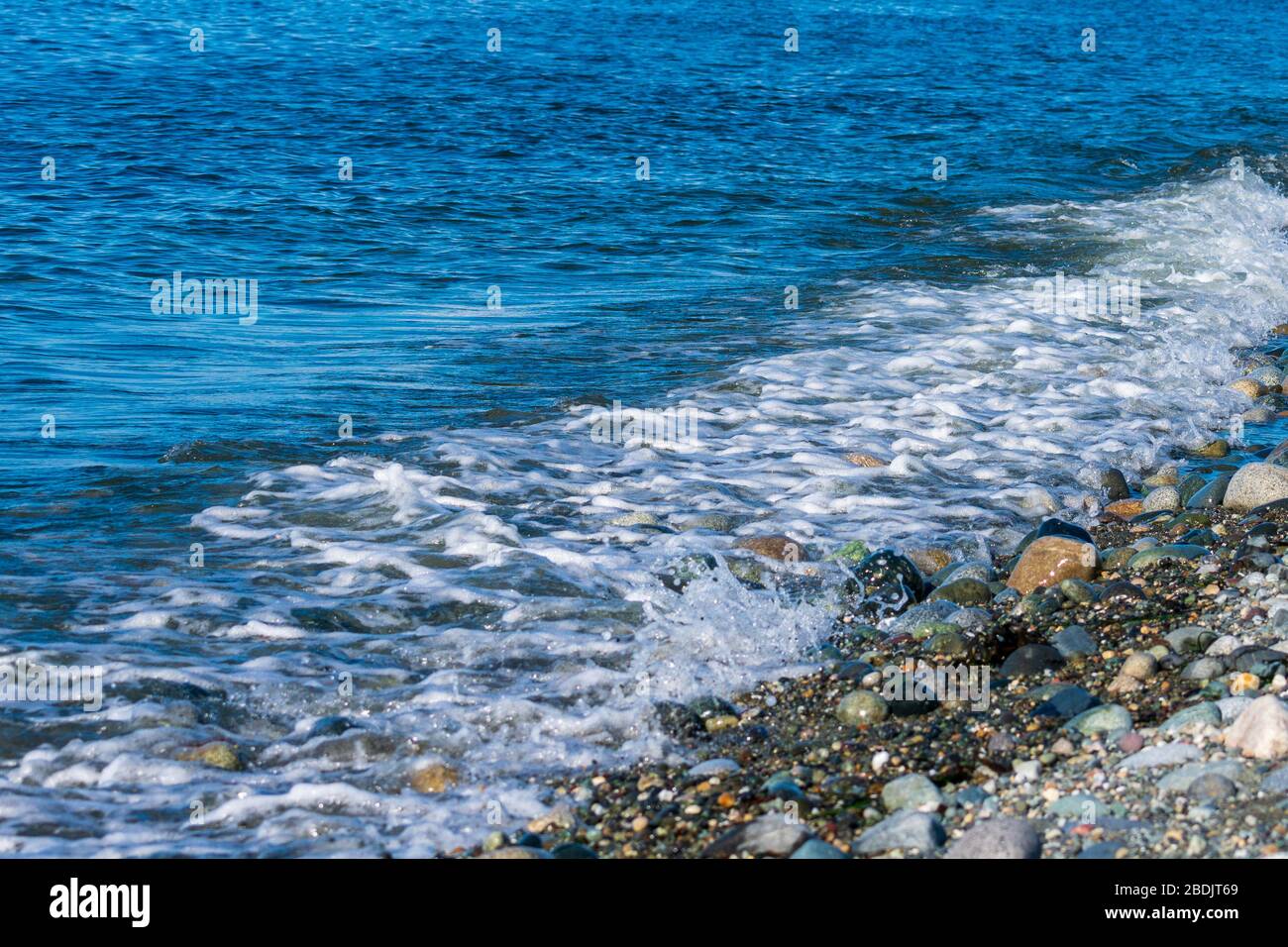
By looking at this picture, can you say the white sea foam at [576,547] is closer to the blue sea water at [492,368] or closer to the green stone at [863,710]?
the blue sea water at [492,368]

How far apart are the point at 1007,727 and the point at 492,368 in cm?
605

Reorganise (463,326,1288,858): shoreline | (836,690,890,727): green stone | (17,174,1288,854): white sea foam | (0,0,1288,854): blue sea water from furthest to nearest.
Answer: (0,0,1288,854): blue sea water
(836,690,890,727): green stone
(17,174,1288,854): white sea foam
(463,326,1288,858): shoreline

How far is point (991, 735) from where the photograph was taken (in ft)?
15.2

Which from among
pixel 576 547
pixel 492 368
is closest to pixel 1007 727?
pixel 576 547

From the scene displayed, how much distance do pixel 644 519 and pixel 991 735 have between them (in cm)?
277

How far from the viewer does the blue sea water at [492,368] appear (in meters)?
5.05

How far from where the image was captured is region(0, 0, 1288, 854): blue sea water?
5.05 meters

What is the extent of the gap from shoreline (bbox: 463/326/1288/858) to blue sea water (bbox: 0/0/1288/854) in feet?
1.01

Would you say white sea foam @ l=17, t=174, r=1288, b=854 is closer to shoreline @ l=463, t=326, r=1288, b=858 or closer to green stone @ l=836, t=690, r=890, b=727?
shoreline @ l=463, t=326, r=1288, b=858

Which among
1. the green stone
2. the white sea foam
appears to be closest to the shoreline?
the green stone

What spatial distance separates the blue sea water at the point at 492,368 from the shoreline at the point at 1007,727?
1.01 feet

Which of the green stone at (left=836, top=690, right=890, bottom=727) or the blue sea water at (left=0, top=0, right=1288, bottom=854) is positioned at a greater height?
the blue sea water at (left=0, top=0, right=1288, bottom=854)

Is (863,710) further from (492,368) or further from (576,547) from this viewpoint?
(492,368)
